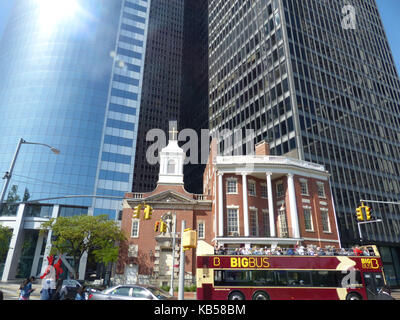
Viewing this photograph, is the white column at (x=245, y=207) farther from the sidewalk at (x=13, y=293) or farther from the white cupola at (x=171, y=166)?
the sidewalk at (x=13, y=293)

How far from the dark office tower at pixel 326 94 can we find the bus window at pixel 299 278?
28.2 meters

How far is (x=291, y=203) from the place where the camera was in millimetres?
34094

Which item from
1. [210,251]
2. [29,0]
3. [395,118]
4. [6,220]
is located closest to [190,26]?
[29,0]

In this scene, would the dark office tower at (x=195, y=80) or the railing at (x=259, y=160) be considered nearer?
the railing at (x=259, y=160)

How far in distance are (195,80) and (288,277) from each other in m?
102

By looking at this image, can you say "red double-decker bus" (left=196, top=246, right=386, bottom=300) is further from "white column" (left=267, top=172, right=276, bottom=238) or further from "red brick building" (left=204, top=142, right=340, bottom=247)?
"white column" (left=267, top=172, right=276, bottom=238)

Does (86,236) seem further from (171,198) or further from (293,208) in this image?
(293,208)

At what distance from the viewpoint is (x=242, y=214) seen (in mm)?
34344

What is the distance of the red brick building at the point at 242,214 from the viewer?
33562 millimetres

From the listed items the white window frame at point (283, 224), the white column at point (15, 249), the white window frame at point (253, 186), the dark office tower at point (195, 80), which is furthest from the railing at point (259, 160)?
the white column at point (15, 249)

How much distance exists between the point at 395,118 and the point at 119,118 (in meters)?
69.6

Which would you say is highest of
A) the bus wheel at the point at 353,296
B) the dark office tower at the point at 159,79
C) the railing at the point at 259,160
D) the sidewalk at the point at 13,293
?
the dark office tower at the point at 159,79

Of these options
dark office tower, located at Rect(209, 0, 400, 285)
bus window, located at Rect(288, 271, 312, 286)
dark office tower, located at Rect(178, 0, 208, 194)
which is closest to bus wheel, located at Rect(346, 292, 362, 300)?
bus window, located at Rect(288, 271, 312, 286)
